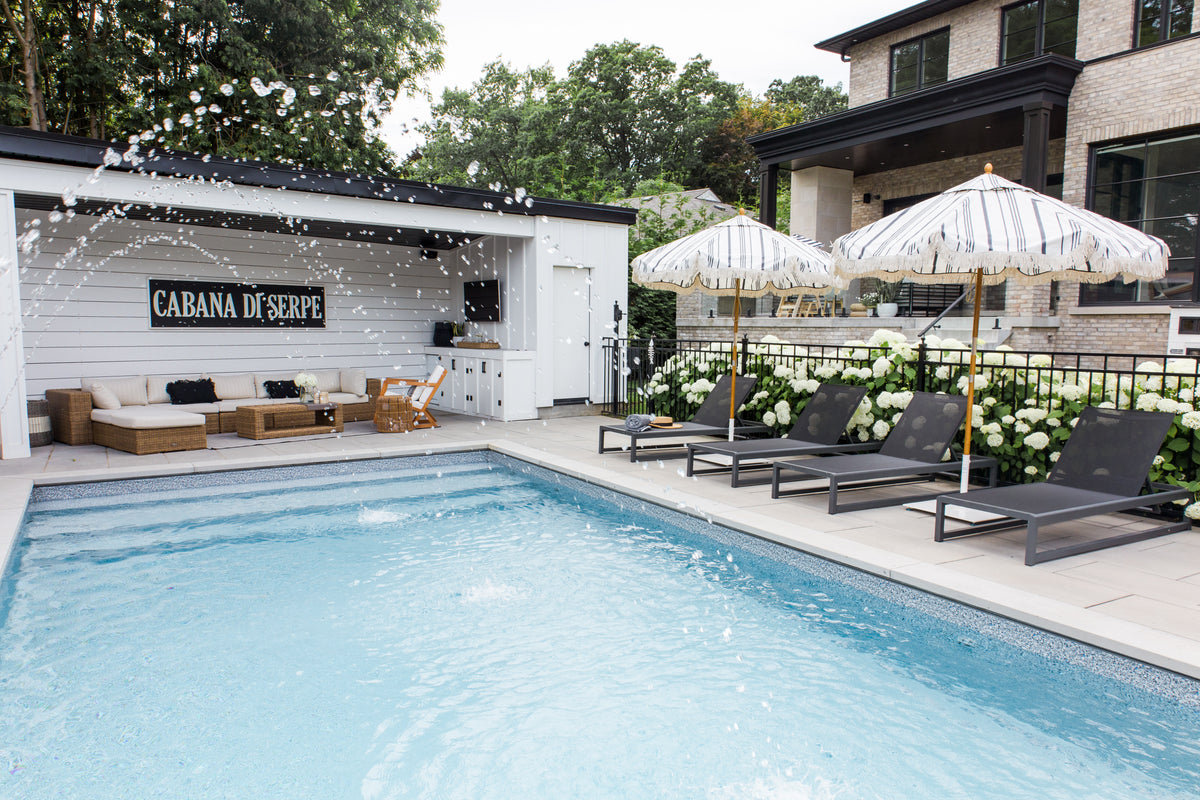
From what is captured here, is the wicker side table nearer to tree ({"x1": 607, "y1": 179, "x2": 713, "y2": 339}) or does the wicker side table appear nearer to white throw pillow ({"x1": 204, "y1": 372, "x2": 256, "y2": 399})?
white throw pillow ({"x1": 204, "y1": 372, "x2": 256, "y2": 399})

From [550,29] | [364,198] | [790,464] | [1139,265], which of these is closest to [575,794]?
[790,464]

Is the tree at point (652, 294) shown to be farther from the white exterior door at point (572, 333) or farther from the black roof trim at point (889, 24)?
the black roof trim at point (889, 24)

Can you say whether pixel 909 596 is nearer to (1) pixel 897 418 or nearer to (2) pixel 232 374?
(1) pixel 897 418

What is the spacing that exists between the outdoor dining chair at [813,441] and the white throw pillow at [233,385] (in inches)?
257

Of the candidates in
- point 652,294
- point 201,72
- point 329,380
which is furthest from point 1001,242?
point 201,72

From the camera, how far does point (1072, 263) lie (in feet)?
14.7

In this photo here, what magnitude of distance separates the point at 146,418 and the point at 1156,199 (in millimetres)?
13369

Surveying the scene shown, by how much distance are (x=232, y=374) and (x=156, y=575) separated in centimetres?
623

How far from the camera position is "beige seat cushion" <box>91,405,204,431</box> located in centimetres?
768

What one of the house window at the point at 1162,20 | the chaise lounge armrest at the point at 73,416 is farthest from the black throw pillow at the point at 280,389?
the house window at the point at 1162,20

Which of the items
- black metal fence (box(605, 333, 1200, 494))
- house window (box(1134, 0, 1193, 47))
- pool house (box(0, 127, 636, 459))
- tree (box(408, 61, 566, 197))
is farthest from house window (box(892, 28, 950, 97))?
tree (box(408, 61, 566, 197))

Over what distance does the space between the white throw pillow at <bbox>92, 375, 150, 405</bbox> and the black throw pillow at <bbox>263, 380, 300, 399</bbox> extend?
1.49 meters

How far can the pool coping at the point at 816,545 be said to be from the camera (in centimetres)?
309

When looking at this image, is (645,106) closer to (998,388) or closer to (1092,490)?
(998,388)
